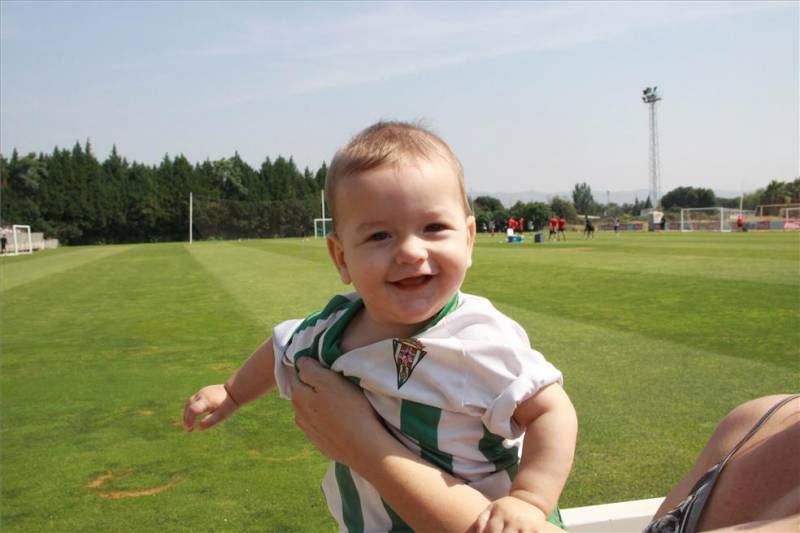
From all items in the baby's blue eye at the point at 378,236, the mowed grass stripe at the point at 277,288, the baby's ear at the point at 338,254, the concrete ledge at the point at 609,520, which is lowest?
the mowed grass stripe at the point at 277,288

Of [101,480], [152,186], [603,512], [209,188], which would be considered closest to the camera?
[603,512]

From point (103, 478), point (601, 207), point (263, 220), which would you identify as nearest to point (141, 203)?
point (263, 220)

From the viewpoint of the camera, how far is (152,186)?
2990 inches

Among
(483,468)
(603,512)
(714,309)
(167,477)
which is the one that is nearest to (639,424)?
(603,512)

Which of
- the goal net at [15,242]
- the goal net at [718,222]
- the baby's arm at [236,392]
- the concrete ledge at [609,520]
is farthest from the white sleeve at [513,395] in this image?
the goal net at [718,222]

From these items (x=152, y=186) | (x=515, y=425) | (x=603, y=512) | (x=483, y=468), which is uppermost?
(x=152, y=186)

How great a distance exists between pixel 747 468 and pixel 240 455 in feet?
11.1

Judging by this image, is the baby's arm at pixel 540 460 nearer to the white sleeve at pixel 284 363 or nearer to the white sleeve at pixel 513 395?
the white sleeve at pixel 513 395

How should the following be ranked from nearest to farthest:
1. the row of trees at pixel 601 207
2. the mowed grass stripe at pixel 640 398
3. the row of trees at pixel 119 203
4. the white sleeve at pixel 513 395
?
the white sleeve at pixel 513 395 → the mowed grass stripe at pixel 640 398 → the row of trees at pixel 119 203 → the row of trees at pixel 601 207

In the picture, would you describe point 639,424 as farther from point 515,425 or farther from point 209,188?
point 209,188

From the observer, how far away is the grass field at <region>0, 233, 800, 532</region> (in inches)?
147

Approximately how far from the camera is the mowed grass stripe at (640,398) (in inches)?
151

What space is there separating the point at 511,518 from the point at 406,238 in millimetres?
700

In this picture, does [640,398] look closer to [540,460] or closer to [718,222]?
[540,460]
